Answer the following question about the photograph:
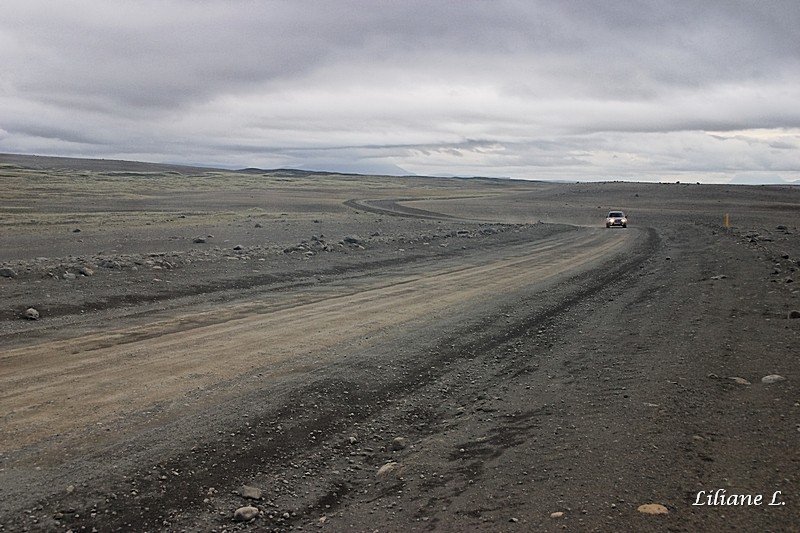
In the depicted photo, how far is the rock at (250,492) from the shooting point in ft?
15.9

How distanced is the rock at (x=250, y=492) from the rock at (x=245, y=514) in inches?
8.0

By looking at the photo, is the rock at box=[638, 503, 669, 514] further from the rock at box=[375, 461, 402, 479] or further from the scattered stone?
the scattered stone

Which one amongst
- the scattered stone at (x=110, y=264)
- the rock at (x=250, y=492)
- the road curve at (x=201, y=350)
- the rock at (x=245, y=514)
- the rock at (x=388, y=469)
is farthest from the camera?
the scattered stone at (x=110, y=264)

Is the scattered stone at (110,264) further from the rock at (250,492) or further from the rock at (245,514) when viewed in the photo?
the rock at (245,514)

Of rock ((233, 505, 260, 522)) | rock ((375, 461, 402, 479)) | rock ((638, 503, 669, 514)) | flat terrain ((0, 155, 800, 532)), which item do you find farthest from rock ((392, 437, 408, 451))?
rock ((638, 503, 669, 514))

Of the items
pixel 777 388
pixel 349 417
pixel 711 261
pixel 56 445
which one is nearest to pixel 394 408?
pixel 349 417

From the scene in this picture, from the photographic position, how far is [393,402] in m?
7.04

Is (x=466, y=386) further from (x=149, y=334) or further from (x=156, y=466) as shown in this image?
(x=149, y=334)

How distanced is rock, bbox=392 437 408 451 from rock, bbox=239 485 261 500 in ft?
4.49

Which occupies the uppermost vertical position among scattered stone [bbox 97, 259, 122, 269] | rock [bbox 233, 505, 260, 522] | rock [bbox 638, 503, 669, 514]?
scattered stone [bbox 97, 259, 122, 269]

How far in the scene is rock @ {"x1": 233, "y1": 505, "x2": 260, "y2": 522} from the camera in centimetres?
455

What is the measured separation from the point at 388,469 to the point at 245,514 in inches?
50.1

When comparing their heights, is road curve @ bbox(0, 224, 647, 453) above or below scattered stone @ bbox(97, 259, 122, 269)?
below

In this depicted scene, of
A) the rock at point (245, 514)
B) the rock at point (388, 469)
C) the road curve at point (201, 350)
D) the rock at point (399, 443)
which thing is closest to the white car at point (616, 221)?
the road curve at point (201, 350)
